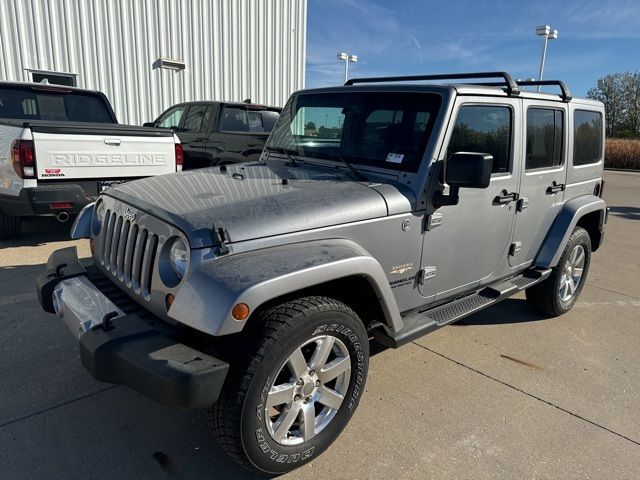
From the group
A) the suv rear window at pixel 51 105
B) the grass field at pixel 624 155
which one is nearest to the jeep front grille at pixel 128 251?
the suv rear window at pixel 51 105

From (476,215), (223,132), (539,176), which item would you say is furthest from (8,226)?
(539,176)

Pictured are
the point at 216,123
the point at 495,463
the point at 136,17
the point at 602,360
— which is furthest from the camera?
the point at 136,17

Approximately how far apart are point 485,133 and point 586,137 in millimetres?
1752

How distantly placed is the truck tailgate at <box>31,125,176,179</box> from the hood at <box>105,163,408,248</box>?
264 cm

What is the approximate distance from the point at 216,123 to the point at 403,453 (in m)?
6.76

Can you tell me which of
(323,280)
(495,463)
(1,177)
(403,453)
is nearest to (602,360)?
(495,463)

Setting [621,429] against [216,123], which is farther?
[216,123]

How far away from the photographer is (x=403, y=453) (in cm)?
253

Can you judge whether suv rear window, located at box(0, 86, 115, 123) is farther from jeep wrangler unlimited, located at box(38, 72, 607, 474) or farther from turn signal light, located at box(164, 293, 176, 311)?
turn signal light, located at box(164, 293, 176, 311)

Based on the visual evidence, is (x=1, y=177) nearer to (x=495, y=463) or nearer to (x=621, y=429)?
(x=495, y=463)

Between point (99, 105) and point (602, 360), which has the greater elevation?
point (99, 105)

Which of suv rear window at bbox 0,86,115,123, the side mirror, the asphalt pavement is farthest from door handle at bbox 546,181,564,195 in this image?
suv rear window at bbox 0,86,115,123

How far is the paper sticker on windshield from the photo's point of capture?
2924mm

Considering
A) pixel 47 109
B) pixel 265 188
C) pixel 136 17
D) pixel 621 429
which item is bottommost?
pixel 621 429
